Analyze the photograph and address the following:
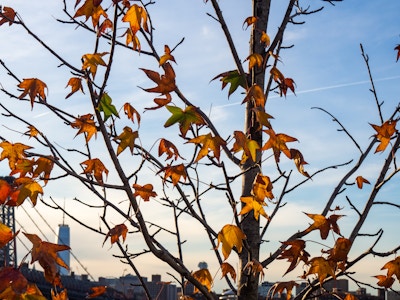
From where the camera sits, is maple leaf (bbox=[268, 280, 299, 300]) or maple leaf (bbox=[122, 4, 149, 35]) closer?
maple leaf (bbox=[122, 4, 149, 35])

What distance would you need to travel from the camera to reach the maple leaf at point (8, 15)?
4.46 m

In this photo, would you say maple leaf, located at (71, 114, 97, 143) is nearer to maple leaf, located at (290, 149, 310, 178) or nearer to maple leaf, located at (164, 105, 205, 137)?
maple leaf, located at (164, 105, 205, 137)

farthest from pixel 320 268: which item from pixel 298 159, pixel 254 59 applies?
pixel 254 59

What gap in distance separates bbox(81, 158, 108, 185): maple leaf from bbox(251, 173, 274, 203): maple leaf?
1.07 meters

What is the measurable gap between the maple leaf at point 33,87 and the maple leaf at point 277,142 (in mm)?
1491

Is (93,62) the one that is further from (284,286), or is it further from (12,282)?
(284,286)

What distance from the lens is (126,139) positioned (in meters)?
3.86

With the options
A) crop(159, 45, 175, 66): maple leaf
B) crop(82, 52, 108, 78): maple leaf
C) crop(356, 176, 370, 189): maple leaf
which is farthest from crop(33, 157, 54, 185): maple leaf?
crop(356, 176, 370, 189): maple leaf

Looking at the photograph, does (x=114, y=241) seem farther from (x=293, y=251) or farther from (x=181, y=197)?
(x=293, y=251)

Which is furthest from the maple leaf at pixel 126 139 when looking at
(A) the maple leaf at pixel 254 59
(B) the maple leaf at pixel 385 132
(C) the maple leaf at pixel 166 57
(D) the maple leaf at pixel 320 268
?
(B) the maple leaf at pixel 385 132

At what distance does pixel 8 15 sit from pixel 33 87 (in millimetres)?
738

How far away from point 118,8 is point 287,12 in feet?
5.74

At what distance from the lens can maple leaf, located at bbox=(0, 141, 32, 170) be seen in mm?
4379

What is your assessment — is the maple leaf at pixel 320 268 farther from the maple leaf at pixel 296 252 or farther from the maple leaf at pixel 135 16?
the maple leaf at pixel 135 16
